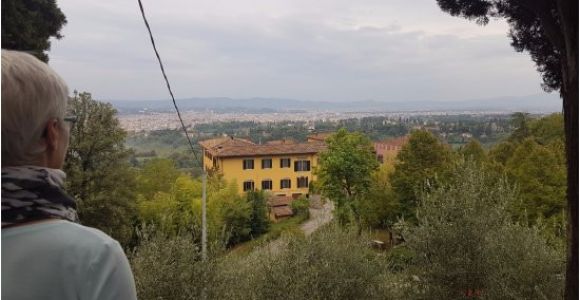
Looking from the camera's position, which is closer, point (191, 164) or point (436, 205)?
point (436, 205)

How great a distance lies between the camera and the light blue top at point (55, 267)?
0.96m

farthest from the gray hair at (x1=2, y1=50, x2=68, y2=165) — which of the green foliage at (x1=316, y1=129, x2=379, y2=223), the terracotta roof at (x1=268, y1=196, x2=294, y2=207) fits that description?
the terracotta roof at (x1=268, y1=196, x2=294, y2=207)

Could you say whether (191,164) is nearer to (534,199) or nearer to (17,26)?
(534,199)

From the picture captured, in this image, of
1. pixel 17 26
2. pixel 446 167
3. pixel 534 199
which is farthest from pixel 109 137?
pixel 534 199

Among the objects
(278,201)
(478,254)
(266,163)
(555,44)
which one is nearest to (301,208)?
(278,201)

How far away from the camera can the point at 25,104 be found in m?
0.98


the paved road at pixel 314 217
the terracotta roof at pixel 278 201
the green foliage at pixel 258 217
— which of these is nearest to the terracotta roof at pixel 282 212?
the terracotta roof at pixel 278 201

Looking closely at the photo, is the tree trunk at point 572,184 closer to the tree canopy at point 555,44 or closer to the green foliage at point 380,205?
the tree canopy at point 555,44

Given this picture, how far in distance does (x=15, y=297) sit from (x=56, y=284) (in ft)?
0.25

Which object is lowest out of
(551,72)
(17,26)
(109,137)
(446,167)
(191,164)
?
(191,164)

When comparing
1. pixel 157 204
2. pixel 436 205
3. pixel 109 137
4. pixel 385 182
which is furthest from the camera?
pixel 385 182

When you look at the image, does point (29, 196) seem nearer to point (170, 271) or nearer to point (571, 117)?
point (571, 117)

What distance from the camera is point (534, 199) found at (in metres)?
17.8

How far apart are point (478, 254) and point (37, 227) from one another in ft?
26.3
